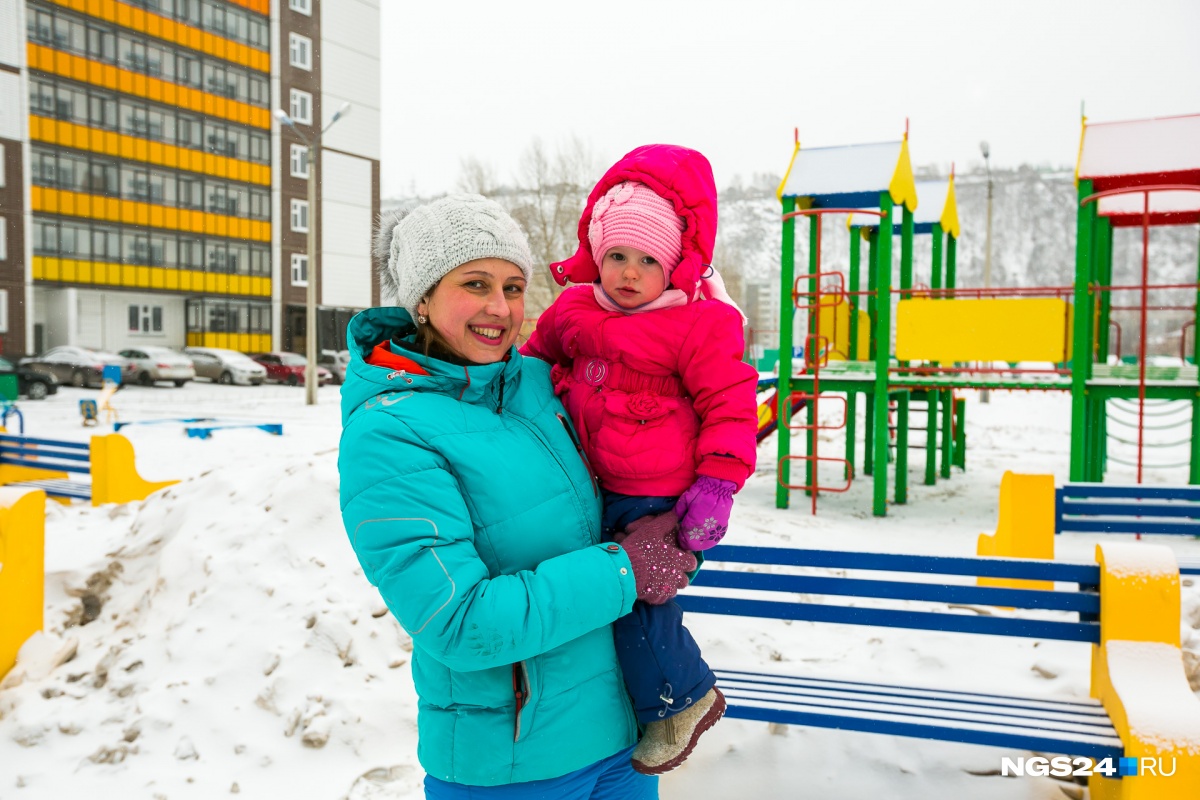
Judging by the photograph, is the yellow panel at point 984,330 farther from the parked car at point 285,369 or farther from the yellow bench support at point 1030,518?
the parked car at point 285,369

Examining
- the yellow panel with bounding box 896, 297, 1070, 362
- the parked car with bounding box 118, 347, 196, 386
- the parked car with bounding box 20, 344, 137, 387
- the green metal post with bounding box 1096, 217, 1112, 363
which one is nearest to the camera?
the yellow panel with bounding box 896, 297, 1070, 362

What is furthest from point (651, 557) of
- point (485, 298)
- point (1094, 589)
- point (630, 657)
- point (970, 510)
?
point (970, 510)

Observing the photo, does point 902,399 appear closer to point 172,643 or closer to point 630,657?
point 172,643

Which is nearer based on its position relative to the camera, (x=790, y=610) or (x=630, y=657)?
(x=630, y=657)

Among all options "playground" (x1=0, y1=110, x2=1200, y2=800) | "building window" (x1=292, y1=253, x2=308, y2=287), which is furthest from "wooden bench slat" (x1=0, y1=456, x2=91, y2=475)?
"building window" (x1=292, y1=253, x2=308, y2=287)

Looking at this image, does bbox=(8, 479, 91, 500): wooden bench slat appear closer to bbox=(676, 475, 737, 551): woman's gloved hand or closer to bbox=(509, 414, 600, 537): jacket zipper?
bbox=(509, 414, 600, 537): jacket zipper

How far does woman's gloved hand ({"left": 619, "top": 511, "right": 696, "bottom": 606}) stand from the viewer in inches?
61.3

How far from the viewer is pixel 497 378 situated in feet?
5.25

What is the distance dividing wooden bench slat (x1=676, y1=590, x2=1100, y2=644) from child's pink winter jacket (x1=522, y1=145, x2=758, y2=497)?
4.18ft

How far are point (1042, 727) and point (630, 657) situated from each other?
1883 millimetres

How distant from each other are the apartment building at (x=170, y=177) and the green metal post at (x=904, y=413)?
64.8 feet

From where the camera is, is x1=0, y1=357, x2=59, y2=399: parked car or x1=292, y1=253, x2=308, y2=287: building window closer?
x1=0, y1=357, x2=59, y2=399: parked car

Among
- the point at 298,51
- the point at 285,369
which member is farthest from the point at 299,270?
the point at 285,369

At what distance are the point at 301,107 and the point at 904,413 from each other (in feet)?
105
